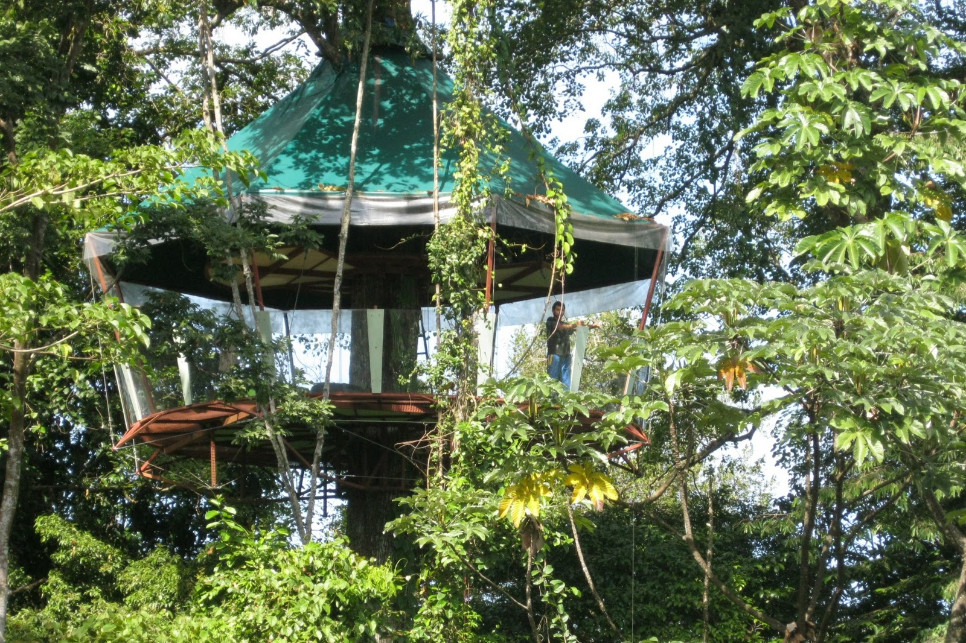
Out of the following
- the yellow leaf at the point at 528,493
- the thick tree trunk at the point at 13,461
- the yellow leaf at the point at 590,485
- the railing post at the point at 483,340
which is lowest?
the thick tree trunk at the point at 13,461

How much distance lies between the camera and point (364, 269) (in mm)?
12320

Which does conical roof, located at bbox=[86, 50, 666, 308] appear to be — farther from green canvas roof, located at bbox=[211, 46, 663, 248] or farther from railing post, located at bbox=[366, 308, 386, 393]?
railing post, located at bbox=[366, 308, 386, 393]

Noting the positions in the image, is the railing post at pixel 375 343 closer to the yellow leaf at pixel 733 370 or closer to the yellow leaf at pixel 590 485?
the yellow leaf at pixel 590 485

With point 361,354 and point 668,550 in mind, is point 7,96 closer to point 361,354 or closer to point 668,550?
point 361,354

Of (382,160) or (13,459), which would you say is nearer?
(13,459)

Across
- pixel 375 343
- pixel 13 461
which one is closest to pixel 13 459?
pixel 13 461

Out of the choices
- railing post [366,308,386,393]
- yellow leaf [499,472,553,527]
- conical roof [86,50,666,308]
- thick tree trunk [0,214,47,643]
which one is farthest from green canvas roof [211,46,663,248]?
yellow leaf [499,472,553,527]

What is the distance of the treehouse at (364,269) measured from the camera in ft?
33.4

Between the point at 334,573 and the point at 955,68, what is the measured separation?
1066cm

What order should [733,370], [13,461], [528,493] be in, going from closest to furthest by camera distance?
[733,370] → [528,493] → [13,461]

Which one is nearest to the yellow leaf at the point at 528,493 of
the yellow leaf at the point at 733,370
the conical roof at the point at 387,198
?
the yellow leaf at the point at 733,370

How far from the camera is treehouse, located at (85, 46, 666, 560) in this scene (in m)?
10.2

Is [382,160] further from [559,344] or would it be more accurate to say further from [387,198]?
[559,344]

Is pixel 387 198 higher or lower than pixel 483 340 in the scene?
higher
